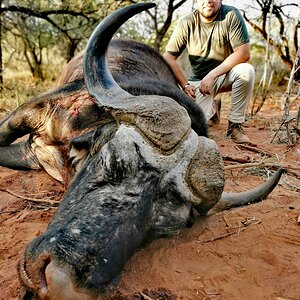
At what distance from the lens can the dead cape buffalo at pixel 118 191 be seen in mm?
1755

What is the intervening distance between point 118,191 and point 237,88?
425cm

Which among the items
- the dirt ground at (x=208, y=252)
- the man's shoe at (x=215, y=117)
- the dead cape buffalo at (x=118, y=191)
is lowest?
the man's shoe at (x=215, y=117)

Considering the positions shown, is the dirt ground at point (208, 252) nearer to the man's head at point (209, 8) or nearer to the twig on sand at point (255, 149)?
the twig on sand at point (255, 149)

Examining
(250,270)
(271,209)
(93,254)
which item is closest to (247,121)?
(271,209)

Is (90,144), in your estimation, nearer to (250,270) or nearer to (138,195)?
(138,195)

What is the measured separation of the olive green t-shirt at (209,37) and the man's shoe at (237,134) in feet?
2.97

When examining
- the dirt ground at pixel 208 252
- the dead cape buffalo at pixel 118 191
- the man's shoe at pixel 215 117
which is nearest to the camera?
the dead cape buffalo at pixel 118 191

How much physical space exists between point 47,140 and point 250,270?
1941 mm

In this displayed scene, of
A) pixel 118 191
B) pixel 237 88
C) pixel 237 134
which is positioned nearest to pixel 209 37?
pixel 237 88

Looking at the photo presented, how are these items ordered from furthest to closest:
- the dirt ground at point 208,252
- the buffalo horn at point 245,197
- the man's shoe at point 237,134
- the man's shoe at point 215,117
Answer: the man's shoe at point 215,117 < the man's shoe at point 237,134 < the buffalo horn at point 245,197 < the dirt ground at point 208,252

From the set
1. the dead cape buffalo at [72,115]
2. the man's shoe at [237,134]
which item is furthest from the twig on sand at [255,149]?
the dead cape buffalo at [72,115]

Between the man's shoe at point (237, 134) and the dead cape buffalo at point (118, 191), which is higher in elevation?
the dead cape buffalo at point (118, 191)

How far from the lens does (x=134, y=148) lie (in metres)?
2.20

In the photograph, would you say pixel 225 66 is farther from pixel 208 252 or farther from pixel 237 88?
pixel 208 252
